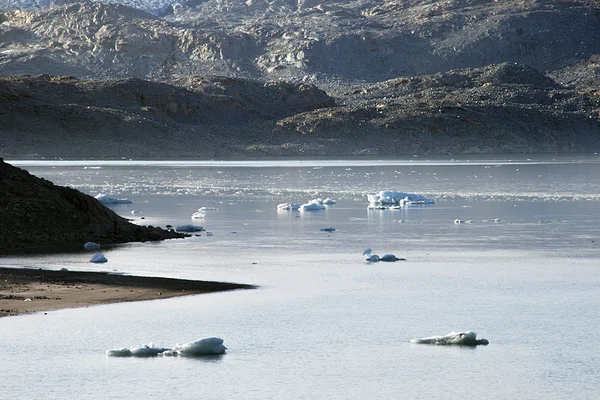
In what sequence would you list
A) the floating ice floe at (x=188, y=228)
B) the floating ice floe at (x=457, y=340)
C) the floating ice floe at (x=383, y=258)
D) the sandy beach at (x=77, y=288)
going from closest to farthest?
the floating ice floe at (x=457, y=340) < the sandy beach at (x=77, y=288) < the floating ice floe at (x=383, y=258) < the floating ice floe at (x=188, y=228)

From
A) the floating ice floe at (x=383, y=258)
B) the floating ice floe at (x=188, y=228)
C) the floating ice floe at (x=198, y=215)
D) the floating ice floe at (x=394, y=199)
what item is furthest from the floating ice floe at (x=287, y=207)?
the floating ice floe at (x=383, y=258)

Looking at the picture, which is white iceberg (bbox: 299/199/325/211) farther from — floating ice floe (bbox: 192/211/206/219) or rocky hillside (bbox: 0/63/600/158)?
rocky hillside (bbox: 0/63/600/158)

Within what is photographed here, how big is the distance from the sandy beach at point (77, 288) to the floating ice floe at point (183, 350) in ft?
7.31

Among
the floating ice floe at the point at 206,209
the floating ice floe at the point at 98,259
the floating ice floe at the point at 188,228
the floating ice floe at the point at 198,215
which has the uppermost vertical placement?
the floating ice floe at the point at 206,209

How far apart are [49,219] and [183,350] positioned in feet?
30.3

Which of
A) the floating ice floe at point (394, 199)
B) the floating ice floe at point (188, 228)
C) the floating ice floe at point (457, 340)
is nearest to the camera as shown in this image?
the floating ice floe at point (457, 340)

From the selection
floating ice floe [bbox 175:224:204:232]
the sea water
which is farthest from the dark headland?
floating ice floe [bbox 175:224:204:232]

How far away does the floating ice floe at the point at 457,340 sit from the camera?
407 inches

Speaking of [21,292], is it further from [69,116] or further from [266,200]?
[69,116]

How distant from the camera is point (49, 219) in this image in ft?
61.2

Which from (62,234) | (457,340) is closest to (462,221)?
(62,234)

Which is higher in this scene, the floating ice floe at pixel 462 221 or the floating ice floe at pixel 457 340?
the floating ice floe at pixel 462 221

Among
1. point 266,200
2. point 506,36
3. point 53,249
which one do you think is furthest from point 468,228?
point 506,36

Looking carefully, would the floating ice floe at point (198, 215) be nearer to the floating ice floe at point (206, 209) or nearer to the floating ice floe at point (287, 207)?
the floating ice floe at point (206, 209)
